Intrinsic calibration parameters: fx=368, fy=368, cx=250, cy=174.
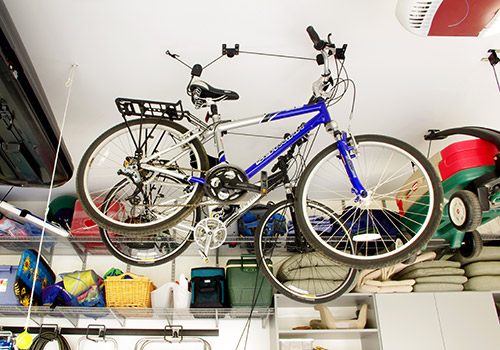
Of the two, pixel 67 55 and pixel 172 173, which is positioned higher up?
pixel 67 55

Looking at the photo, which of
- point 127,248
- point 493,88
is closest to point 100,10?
point 127,248

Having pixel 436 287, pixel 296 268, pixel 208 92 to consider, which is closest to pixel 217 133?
pixel 208 92

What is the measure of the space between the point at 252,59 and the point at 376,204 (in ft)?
3.56

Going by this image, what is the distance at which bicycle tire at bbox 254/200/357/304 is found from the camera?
227cm

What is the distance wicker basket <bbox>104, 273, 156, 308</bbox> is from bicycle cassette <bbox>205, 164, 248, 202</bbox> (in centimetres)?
130

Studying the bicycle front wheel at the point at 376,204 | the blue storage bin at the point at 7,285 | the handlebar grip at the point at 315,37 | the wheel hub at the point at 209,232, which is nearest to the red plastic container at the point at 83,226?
the blue storage bin at the point at 7,285

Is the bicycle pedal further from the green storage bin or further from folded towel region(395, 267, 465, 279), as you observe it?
folded towel region(395, 267, 465, 279)

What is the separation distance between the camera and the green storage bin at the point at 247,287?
279cm

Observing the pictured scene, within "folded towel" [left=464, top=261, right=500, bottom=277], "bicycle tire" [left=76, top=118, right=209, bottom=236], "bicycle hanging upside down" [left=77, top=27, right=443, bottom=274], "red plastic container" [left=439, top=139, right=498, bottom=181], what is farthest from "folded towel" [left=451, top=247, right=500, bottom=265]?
"bicycle tire" [left=76, top=118, right=209, bottom=236]

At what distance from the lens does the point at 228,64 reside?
2088 millimetres

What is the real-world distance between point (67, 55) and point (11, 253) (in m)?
2.27

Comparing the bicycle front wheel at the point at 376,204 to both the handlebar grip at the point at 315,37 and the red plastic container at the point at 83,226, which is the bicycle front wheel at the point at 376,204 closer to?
the handlebar grip at the point at 315,37

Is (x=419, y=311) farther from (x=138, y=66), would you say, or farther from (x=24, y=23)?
(x=24, y=23)

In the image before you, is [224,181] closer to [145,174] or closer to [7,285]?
[145,174]
